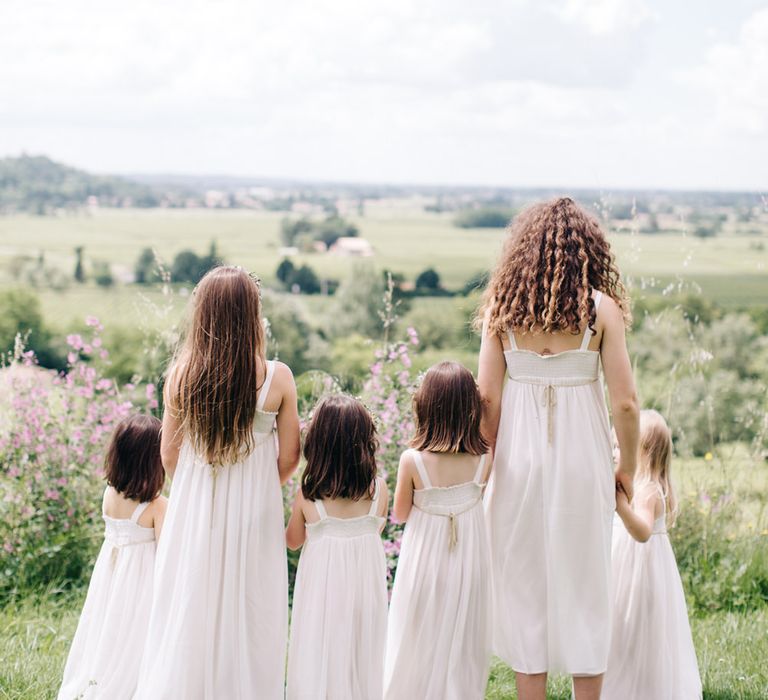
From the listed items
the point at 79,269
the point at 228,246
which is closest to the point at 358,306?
the point at 228,246

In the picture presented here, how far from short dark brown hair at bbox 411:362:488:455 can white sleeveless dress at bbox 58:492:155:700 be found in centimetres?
110

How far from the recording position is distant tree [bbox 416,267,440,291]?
17484mm

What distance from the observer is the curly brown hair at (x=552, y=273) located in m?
2.91

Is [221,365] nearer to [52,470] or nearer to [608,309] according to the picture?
[608,309]

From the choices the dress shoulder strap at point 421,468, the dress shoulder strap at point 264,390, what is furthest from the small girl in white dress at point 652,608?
the dress shoulder strap at point 264,390

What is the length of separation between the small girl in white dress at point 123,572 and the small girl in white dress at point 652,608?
5.72 feet

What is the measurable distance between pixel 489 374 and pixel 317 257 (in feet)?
62.0

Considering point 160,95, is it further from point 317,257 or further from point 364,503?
point 364,503

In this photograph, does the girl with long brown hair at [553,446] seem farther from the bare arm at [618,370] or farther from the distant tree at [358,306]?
the distant tree at [358,306]

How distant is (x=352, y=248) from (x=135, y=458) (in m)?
18.8

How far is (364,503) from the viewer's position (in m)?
3.03

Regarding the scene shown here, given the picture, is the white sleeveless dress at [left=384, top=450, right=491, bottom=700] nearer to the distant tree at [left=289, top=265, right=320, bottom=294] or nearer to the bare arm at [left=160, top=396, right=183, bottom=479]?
the bare arm at [left=160, top=396, right=183, bottom=479]

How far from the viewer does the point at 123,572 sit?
3244 millimetres

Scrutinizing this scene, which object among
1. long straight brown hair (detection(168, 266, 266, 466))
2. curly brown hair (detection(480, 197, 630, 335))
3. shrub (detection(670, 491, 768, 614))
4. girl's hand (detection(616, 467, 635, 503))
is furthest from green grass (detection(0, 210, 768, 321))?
long straight brown hair (detection(168, 266, 266, 466))
